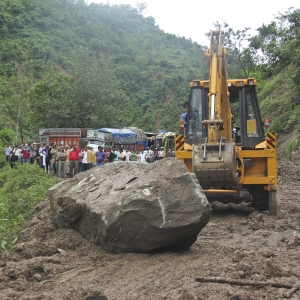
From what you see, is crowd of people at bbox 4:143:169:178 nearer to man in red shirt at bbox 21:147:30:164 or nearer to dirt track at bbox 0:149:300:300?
man in red shirt at bbox 21:147:30:164

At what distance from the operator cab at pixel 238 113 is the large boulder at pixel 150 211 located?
363 cm

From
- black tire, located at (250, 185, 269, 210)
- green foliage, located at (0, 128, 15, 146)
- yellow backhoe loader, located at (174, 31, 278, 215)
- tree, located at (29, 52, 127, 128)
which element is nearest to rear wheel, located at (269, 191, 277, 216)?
yellow backhoe loader, located at (174, 31, 278, 215)

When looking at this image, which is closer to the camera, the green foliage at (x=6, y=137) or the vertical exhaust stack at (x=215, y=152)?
the vertical exhaust stack at (x=215, y=152)

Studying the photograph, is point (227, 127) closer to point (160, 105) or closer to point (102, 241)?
point (102, 241)

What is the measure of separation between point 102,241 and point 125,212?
787 mm

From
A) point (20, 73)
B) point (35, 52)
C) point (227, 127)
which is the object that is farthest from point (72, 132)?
point (35, 52)

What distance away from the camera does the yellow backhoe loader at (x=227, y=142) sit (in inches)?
325

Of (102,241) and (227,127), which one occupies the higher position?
(227,127)

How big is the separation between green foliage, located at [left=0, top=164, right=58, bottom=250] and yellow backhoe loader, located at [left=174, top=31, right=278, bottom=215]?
3.60m

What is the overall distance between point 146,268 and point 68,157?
48.7 feet

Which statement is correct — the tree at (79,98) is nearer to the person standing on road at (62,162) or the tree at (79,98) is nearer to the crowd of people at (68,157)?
the crowd of people at (68,157)

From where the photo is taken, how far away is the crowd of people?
19969 mm

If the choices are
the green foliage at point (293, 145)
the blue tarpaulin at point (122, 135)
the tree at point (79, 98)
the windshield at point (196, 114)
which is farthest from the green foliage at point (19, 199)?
the tree at point (79, 98)

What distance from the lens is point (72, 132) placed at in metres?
30.5
